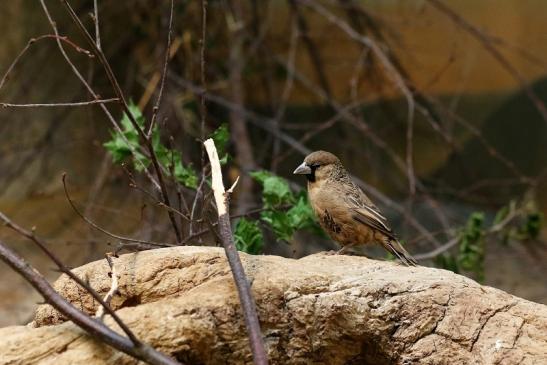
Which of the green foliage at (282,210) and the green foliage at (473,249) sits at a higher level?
the green foliage at (282,210)

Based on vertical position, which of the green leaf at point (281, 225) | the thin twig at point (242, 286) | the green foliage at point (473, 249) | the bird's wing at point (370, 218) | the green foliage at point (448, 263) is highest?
the thin twig at point (242, 286)

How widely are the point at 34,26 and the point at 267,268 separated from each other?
4130mm

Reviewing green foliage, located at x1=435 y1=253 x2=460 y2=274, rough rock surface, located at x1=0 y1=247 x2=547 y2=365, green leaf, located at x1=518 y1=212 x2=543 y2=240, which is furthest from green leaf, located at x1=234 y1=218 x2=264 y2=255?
green leaf, located at x1=518 y1=212 x2=543 y2=240

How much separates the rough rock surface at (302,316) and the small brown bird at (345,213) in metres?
1.02

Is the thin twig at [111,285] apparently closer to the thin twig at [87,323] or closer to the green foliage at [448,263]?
the thin twig at [87,323]

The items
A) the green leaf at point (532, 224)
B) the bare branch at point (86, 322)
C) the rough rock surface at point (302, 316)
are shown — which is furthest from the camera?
the green leaf at point (532, 224)

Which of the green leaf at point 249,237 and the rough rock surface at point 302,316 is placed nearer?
the rough rock surface at point 302,316

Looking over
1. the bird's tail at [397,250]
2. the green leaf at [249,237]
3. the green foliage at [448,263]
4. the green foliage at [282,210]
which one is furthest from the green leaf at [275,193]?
the green foliage at [448,263]

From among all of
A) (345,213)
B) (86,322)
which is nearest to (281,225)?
(345,213)

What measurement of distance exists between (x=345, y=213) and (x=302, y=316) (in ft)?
4.25

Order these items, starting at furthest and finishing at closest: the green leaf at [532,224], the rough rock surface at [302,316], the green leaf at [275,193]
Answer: the green leaf at [532,224] → the green leaf at [275,193] → the rough rock surface at [302,316]

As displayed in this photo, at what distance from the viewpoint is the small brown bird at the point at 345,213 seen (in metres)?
3.90

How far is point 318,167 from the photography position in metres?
4.09

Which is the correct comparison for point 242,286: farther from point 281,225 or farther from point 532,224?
point 532,224
